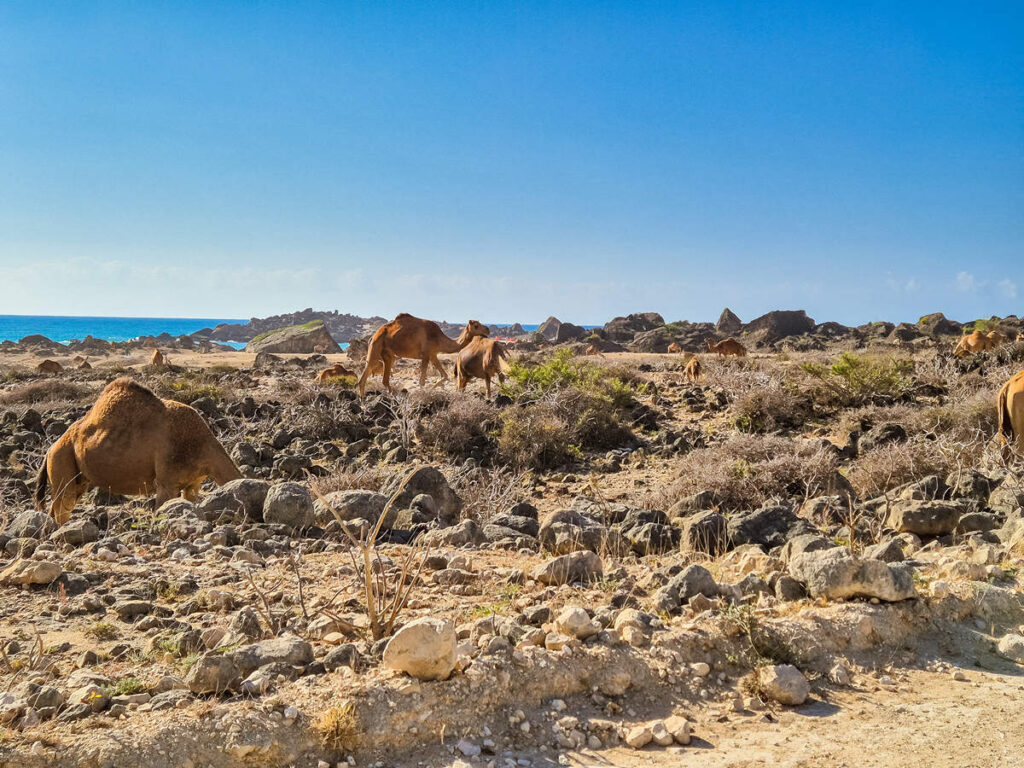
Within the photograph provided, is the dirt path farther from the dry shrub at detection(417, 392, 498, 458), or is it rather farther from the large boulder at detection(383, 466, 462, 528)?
the dry shrub at detection(417, 392, 498, 458)

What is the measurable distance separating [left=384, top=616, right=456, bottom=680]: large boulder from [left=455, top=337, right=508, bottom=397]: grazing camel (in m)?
12.8

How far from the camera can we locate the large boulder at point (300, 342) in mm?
47812

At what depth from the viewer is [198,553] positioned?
5.61 metres

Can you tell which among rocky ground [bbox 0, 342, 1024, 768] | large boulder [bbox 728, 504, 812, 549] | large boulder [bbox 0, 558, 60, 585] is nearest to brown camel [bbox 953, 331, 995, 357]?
rocky ground [bbox 0, 342, 1024, 768]

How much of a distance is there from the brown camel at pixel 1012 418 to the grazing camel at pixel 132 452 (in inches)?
337

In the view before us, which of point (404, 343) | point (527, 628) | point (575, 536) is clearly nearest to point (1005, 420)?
point (575, 536)

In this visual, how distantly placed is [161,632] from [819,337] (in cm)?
4556

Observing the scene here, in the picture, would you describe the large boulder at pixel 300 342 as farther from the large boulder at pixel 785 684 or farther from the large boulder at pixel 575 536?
the large boulder at pixel 785 684

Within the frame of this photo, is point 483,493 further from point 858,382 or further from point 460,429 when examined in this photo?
point 858,382

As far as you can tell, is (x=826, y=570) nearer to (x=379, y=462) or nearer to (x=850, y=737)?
(x=850, y=737)

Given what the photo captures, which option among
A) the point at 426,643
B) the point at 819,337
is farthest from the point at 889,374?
the point at 819,337

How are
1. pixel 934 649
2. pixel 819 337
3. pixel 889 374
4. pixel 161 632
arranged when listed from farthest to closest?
pixel 819 337 → pixel 889 374 → pixel 934 649 → pixel 161 632

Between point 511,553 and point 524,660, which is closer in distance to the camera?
point 524,660

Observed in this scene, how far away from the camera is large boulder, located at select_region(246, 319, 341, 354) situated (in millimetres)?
47812
